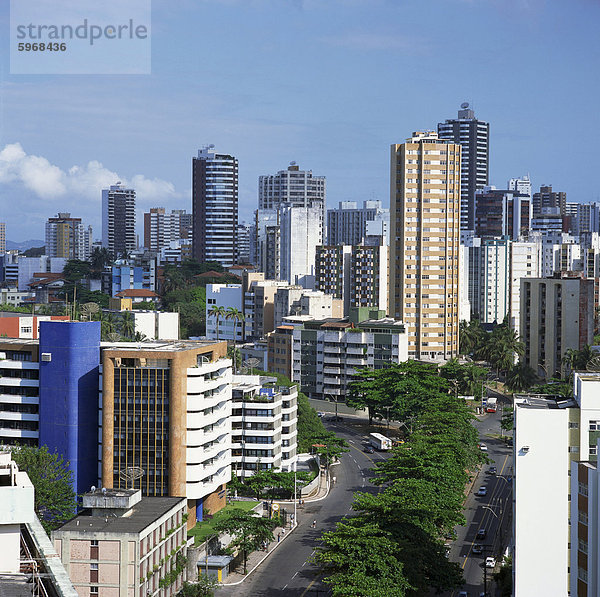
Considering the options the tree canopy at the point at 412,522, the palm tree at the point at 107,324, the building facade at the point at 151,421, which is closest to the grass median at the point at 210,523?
the building facade at the point at 151,421

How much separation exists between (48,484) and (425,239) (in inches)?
3198

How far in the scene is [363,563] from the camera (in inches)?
2110

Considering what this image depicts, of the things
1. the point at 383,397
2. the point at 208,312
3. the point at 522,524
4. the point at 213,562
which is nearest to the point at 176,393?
the point at 213,562

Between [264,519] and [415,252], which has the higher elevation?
[415,252]

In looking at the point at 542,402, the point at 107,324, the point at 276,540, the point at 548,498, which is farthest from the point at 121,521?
the point at 107,324

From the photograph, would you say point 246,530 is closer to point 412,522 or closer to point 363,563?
point 412,522

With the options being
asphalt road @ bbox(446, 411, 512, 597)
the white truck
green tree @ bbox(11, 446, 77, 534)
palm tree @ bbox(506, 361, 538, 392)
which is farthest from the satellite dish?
palm tree @ bbox(506, 361, 538, 392)

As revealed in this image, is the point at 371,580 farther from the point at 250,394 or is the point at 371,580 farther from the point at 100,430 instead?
the point at 250,394

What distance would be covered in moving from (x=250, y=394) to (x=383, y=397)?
97.6ft

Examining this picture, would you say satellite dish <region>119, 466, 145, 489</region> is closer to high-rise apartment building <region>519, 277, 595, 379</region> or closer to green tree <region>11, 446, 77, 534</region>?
green tree <region>11, 446, 77, 534</region>

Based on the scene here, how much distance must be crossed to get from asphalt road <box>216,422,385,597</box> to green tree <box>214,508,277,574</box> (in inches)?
54.3

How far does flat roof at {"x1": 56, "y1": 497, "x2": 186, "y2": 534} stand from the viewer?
56.2m

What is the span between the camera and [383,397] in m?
110

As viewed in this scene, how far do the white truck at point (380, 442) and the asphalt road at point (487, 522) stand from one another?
983cm
